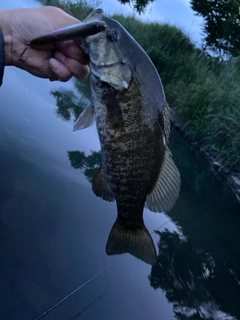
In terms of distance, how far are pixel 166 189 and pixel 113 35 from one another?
2.64 ft

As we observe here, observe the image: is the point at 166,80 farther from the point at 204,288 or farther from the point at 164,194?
the point at 164,194

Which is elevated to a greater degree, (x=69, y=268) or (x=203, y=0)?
(x=203, y=0)

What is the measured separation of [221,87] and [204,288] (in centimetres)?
629

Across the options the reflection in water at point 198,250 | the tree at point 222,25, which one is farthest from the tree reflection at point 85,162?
the tree at point 222,25

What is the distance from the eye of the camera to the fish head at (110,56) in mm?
1569

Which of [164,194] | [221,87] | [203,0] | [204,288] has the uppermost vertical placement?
[203,0]

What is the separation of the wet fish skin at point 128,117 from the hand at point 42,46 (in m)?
0.30

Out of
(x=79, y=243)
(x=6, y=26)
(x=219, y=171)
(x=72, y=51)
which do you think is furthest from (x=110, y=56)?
(x=219, y=171)

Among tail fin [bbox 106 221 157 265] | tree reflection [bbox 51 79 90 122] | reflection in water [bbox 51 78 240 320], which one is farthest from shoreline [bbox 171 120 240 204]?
tail fin [bbox 106 221 157 265]

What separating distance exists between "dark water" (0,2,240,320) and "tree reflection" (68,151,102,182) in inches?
0.6

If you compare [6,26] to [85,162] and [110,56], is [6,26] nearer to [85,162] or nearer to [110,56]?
[110,56]

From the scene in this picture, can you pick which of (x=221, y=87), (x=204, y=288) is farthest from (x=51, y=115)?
(x=221, y=87)

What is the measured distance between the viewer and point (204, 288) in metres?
3.48

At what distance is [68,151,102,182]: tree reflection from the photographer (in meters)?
4.20
